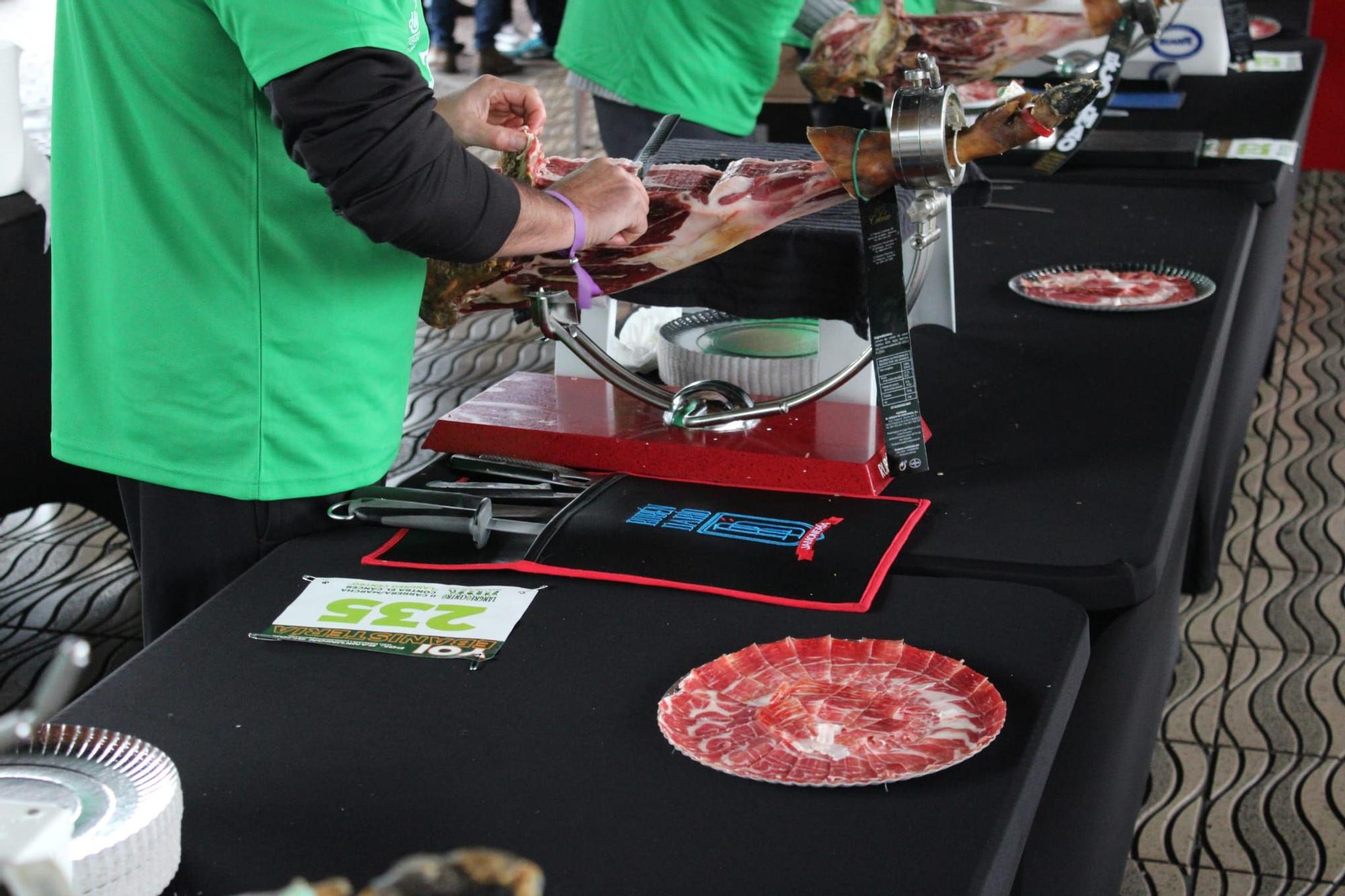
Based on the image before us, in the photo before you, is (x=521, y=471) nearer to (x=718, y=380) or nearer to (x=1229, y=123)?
(x=718, y=380)

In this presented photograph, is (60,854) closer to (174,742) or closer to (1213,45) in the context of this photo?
(174,742)

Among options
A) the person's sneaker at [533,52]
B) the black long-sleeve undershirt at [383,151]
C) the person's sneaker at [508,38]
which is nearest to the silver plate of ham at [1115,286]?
the black long-sleeve undershirt at [383,151]

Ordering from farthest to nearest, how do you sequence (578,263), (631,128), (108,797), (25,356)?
1. (631,128)
2. (25,356)
3. (578,263)
4. (108,797)

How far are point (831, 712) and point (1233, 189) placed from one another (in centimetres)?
168

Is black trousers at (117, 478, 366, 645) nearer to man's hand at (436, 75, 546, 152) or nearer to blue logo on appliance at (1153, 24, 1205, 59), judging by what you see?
man's hand at (436, 75, 546, 152)

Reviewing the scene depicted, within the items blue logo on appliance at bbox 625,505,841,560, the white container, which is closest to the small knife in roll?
blue logo on appliance at bbox 625,505,841,560

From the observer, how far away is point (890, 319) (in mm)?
1172

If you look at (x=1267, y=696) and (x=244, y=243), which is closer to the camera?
(x=244, y=243)

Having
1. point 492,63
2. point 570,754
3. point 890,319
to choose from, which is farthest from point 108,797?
point 492,63

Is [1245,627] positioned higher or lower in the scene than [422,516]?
lower

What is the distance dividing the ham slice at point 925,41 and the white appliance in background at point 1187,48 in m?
0.72

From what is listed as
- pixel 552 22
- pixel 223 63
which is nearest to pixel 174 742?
pixel 223 63

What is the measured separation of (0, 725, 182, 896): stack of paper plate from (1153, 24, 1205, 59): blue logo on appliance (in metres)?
2.88

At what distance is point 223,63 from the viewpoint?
3.24ft
